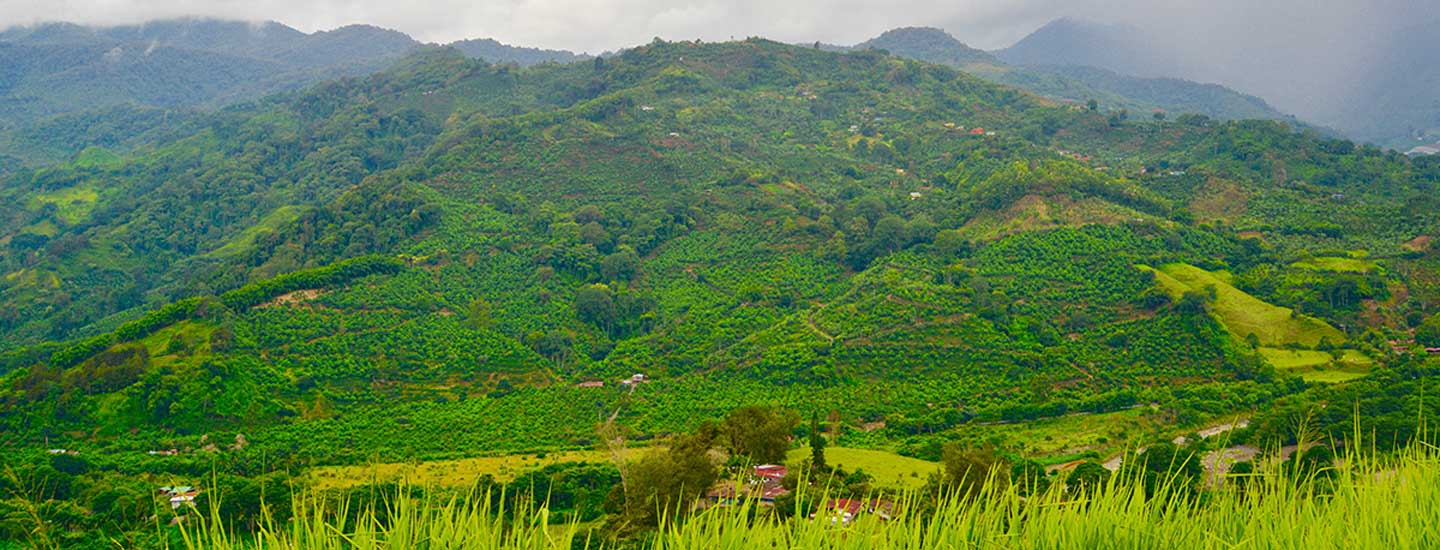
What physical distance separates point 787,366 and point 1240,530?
85.6 ft

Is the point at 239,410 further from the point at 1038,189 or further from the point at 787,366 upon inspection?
the point at 1038,189

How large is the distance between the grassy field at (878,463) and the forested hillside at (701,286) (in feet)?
3.40

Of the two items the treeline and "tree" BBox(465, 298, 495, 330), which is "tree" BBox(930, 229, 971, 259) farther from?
the treeline

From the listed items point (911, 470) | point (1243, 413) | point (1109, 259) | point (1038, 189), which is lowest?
point (911, 470)

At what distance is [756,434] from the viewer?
63.8 feet

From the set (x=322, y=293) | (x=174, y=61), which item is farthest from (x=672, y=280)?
(x=174, y=61)

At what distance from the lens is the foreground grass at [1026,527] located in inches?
118

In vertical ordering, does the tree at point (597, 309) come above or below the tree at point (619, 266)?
below

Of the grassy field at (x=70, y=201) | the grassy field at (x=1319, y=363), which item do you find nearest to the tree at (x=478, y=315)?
the grassy field at (x=1319, y=363)

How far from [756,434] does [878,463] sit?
4.56 metres

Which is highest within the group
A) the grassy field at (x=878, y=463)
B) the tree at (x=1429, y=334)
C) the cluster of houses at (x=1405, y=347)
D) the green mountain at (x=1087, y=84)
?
the green mountain at (x=1087, y=84)

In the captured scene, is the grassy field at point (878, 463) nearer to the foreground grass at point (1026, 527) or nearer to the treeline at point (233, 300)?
the foreground grass at point (1026, 527)

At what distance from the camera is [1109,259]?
34.2 m

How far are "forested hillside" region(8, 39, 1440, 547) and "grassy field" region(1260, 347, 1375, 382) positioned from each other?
12cm
